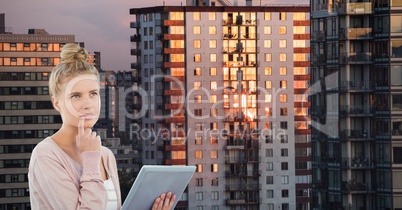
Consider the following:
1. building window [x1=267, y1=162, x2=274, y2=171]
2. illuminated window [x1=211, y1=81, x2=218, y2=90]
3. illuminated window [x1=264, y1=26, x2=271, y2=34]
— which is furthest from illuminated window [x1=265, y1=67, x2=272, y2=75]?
building window [x1=267, y1=162, x2=274, y2=171]

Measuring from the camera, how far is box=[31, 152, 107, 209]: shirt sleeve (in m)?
2.31

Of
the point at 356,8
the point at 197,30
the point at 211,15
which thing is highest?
the point at 211,15

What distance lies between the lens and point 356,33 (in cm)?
2339

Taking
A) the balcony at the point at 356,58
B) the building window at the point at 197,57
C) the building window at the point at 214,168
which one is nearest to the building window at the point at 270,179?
the building window at the point at 214,168

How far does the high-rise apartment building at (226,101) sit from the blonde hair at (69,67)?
39714mm

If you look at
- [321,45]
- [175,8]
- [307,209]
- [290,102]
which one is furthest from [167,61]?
[321,45]

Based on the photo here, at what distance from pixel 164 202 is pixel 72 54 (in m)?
0.40

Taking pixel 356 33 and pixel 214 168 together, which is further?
pixel 214 168

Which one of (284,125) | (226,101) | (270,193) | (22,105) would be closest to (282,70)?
(284,125)

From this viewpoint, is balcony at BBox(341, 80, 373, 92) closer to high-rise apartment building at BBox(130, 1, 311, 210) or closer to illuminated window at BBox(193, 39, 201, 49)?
high-rise apartment building at BBox(130, 1, 311, 210)

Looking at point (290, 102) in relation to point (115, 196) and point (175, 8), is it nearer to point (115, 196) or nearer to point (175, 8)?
point (175, 8)

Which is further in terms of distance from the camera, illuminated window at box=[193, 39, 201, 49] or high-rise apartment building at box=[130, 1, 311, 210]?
illuminated window at box=[193, 39, 201, 49]

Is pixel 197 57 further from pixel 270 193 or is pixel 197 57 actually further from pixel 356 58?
pixel 356 58

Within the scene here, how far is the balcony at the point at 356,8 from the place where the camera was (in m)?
22.9
